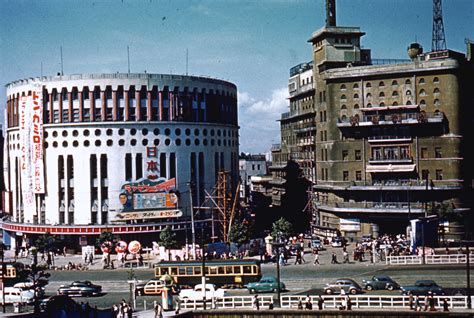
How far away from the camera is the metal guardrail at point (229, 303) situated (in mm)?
46912

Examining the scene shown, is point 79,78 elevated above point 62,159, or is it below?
above

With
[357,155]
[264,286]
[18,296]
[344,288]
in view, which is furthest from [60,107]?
[344,288]

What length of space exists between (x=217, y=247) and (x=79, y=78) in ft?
112

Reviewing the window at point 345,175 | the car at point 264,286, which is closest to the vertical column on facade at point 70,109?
the window at point 345,175

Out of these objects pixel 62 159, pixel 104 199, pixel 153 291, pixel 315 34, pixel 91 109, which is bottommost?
pixel 153 291

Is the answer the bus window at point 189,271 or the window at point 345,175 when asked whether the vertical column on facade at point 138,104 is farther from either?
the bus window at point 189,271

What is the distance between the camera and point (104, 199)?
93.5 metres

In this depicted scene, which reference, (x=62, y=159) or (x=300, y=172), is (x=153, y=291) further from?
(x=300, y=172)

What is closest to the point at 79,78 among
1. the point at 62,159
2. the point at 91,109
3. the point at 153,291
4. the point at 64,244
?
the point at 91,109

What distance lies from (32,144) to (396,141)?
4906 centimetres

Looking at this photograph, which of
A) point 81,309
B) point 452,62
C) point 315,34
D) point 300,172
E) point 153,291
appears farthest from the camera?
point 300,172

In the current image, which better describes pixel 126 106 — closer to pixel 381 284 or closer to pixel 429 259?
pixel 429 259

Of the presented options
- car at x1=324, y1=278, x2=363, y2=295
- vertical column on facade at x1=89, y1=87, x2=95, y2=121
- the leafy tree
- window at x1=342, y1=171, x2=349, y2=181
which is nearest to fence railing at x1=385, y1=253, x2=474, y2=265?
car at x1=324, y1=278, x2=363, y2=295

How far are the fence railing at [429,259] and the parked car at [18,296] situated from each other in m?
32.4
